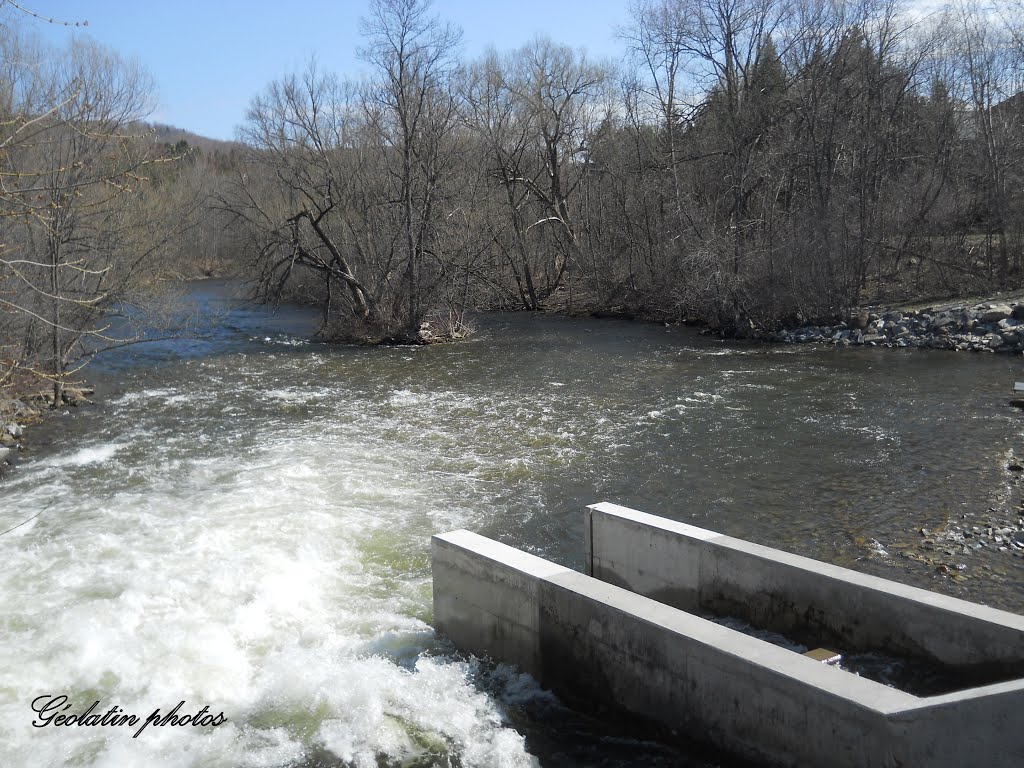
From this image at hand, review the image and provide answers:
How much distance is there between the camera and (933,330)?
19.8 m

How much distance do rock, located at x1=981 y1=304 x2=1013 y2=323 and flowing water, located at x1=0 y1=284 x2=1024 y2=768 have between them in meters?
2.18

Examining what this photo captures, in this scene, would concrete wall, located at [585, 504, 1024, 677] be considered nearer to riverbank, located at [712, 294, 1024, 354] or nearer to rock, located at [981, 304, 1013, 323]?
riverbank, located at [712, 294, 1024, 354]

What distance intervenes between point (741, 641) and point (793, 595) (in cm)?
136

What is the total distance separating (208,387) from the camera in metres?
16.7

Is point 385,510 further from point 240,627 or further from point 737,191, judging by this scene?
point 737,191

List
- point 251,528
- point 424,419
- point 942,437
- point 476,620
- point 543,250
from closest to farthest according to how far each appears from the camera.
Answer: point 476,620 < point 251,528 < point 942,437 < point 424,419 < point 543,250

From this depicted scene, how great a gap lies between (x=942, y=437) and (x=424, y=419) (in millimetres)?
7788

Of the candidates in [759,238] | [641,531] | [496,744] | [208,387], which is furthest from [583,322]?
[496,744]

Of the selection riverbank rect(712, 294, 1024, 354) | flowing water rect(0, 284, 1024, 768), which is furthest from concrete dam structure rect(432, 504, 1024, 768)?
riverbank rect(712, 294, 1024, 354)

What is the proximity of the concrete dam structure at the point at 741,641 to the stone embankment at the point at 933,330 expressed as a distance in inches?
600

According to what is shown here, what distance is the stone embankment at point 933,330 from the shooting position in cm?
1847

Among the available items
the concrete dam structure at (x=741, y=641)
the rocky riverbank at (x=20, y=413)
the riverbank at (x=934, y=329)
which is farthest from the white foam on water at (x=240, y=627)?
the riverbank at (x=934, y=329)

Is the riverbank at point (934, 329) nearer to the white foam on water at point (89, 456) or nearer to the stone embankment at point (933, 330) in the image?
the stone embankment at point (933, 330)

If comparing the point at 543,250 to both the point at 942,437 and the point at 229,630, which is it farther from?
the point at 229,630
